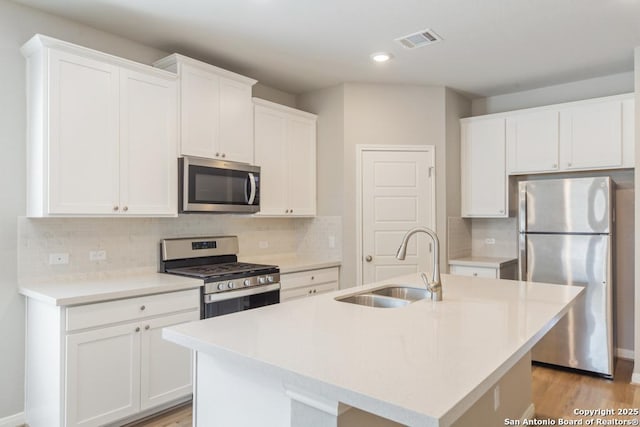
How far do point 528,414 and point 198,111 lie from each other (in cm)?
309

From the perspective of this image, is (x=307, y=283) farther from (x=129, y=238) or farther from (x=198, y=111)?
(x=198, y=111)

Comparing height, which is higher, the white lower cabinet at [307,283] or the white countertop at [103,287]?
the white countertop at [103,287]

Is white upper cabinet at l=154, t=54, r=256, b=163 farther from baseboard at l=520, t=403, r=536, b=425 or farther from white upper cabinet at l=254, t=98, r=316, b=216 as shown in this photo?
baseboard at l=520, t=403, r=536, b=425

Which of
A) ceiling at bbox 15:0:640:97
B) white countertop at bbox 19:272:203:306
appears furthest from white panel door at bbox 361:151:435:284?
white countertop at bbox 19:272:203:306

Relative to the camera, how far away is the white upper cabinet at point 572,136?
3.63m

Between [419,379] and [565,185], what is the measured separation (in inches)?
126

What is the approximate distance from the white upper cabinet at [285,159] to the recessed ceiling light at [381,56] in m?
0.97

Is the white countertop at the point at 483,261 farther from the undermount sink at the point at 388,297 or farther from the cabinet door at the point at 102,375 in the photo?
the cabinet door at the point at 102,375

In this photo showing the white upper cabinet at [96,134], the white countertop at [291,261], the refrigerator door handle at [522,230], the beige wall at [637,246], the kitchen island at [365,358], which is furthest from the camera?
the refrigerator door handle at [522,230]

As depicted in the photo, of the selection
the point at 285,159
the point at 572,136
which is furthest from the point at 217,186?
the point at 572,136

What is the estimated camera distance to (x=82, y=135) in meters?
2.63

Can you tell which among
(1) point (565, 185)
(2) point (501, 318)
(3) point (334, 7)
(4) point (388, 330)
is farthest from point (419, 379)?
(1) point (565, 185)

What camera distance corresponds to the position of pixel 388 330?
1614 mm

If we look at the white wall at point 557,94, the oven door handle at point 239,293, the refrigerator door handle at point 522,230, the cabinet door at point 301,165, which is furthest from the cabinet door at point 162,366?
the white wall at point 557,94
